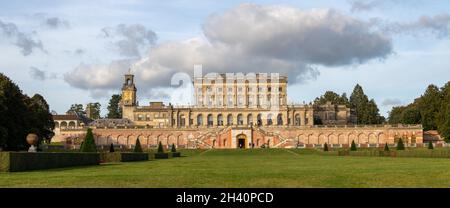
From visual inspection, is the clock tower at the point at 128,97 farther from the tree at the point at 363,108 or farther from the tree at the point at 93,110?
the tree at the point at 363,108

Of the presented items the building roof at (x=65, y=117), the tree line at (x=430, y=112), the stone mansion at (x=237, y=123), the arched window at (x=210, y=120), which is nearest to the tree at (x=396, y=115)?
the tree line at (x=430, y=112)

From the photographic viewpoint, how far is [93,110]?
137 meters

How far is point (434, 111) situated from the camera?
8600 centimetres

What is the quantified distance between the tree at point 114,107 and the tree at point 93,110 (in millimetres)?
5134

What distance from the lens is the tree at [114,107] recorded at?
128000 mm

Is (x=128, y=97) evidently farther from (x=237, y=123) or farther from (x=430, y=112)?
(x=430, y=112)

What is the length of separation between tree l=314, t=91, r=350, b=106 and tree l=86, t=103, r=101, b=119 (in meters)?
44.1

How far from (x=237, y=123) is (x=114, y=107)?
33971mm

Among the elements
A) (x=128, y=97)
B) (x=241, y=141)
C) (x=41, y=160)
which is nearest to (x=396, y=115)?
(x=241, y=141)

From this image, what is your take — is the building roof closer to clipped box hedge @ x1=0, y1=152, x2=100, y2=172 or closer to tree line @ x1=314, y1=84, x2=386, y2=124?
tree line @ x1=314, y1=84, x2=386, y2=124

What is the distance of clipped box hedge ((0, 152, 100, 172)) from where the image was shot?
21234 millimetres
